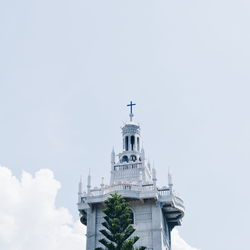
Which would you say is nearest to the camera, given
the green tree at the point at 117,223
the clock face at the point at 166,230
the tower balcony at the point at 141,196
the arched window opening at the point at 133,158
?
the green tree at the point at 117,223

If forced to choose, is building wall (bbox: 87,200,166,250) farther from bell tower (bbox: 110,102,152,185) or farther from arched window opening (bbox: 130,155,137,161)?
arched window opening (bbox: 130,155,137,161)

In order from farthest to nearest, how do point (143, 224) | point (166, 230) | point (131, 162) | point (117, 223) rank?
point (131, 162) < point (166, 230) < point (143, 224) < point (117, 223)

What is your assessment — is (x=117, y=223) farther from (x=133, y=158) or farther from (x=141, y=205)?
(x=133, y=158)

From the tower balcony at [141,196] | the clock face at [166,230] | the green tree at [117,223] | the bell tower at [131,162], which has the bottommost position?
the green tree at [117,223]

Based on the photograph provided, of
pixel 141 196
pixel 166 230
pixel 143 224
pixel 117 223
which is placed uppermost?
pixel 141 196

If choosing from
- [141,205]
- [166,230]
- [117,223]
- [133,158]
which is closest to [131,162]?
[133,158]

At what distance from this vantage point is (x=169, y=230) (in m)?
40.4

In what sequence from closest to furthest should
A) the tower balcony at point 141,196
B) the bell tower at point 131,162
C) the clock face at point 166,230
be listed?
1. the tower balcony at point 141,196
2. the clock face at point 166,230
3. the bell tower at point 131,162

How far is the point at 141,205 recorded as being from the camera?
37281mm

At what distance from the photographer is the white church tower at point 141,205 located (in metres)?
36.0

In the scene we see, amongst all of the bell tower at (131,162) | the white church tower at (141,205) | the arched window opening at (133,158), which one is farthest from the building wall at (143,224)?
the arched window opening at (133,158)

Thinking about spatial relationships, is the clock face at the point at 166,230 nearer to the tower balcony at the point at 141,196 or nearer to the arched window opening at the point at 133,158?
the tower balcony at the point at 141,196

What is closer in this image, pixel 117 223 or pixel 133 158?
pixel 117 223

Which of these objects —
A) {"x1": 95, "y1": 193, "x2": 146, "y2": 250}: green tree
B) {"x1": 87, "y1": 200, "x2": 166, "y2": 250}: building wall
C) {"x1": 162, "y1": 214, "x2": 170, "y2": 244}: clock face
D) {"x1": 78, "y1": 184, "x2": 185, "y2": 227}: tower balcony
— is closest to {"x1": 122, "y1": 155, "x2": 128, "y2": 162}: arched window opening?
{"x1": 78, "y1": 184, "x2": 185, "y2": 227}: tower balcony
